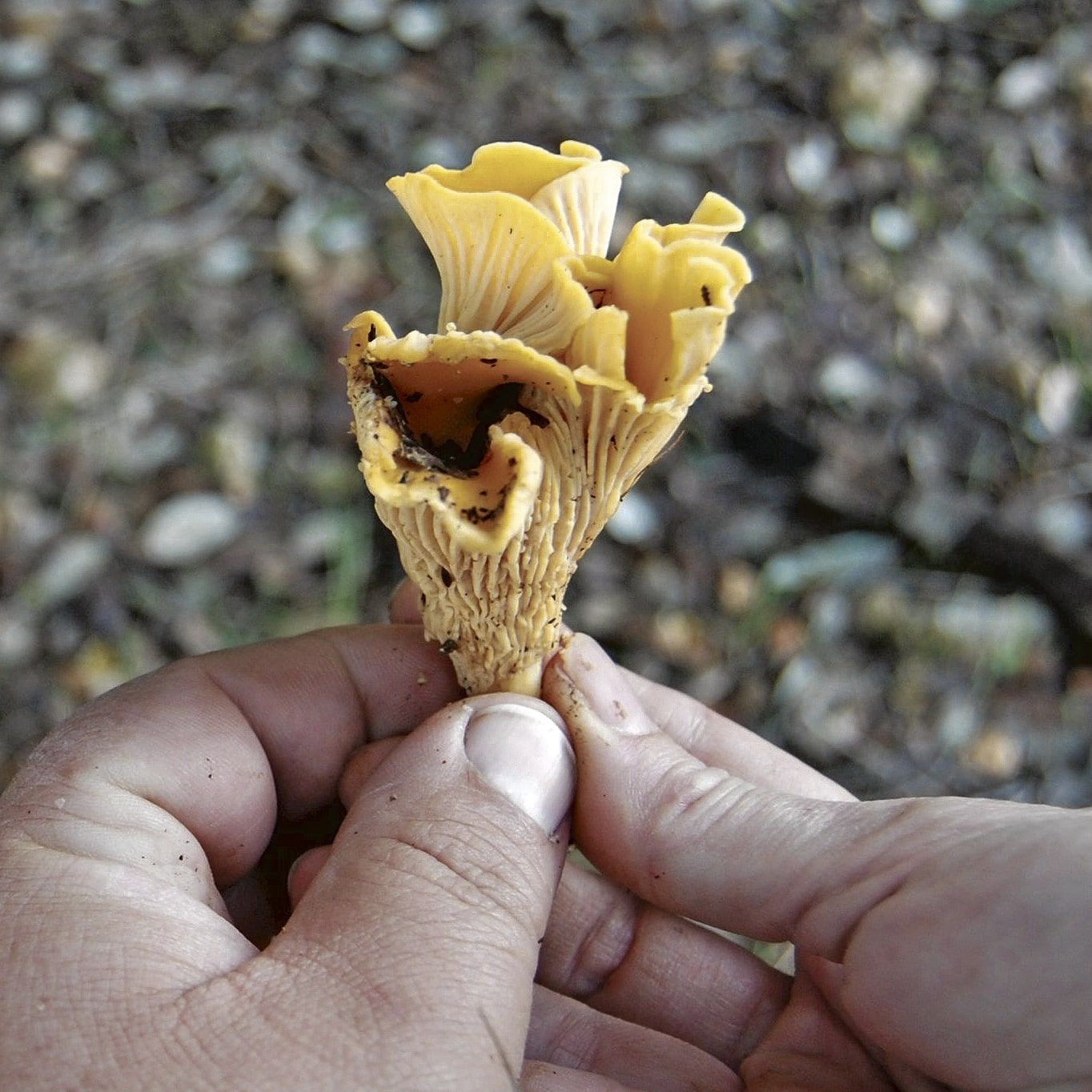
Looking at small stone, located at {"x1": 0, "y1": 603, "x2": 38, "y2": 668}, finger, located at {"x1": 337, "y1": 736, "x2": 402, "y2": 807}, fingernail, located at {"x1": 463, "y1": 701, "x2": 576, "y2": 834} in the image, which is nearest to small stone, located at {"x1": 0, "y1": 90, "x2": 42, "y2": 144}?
small stone, located at {"x1": 0, "y1": 603, "x2": 38, "y2": 668}

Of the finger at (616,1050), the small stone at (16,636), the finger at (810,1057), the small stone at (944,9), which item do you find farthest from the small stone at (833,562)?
the small stone at (944,9)

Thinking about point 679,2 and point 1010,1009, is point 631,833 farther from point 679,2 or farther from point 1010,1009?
point 679,2

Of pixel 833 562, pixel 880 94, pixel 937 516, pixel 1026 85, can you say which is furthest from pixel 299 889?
pixel 1026 85

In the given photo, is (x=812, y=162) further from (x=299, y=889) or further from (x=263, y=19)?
(x=299, y=889)

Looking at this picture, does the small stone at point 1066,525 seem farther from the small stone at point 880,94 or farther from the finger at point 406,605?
the finger at point 406,605

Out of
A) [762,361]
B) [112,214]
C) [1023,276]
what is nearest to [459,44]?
[112,214]
